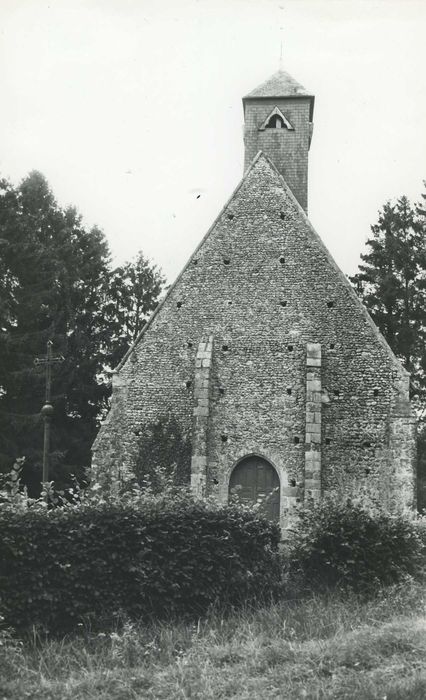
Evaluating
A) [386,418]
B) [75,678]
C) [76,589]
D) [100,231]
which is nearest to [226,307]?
[386,418]

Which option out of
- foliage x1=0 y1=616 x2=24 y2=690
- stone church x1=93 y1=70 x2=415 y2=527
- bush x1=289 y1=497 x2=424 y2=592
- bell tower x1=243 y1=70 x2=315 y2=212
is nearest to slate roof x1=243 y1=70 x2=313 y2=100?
bell tower x1=243 y1=70 x2=315 y2=212

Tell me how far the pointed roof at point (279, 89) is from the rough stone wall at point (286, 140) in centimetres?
15

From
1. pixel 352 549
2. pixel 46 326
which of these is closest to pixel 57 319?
pixel 46 326

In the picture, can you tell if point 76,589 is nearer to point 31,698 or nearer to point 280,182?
point 31,698

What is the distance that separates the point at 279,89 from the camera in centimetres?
2480

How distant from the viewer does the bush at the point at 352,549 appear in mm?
11719

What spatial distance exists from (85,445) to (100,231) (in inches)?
422

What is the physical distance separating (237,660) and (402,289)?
25099 mm

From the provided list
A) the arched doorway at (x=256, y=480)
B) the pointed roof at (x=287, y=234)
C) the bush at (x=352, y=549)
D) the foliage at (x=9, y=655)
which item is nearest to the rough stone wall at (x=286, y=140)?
the pointed roof at (x=287, y=234)

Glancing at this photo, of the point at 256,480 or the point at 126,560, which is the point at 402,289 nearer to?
the point at 256,480

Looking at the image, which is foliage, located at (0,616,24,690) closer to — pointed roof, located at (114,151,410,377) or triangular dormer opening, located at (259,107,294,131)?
pointed roof, located at (114,151,410,377)

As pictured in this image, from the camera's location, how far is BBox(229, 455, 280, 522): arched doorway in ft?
65.0

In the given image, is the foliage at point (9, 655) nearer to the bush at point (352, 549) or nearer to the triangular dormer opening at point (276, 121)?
the bush at point (352, 549)

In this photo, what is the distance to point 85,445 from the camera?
30.5 metres
